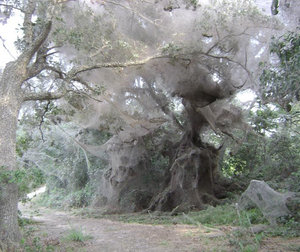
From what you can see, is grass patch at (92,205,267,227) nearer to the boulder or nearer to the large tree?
the boulder

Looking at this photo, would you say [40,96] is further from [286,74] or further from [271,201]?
[271,201]

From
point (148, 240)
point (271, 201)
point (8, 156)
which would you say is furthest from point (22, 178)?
point (271, 201)

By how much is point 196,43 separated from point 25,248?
6671mm

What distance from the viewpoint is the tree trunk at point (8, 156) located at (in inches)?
179

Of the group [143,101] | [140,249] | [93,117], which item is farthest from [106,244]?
[143,101]

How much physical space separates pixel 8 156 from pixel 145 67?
5.49 metres

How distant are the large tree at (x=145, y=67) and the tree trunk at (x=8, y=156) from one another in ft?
0.05

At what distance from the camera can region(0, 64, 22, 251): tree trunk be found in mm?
4555

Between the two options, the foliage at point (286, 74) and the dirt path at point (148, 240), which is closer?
the foliage at point (286, 74)

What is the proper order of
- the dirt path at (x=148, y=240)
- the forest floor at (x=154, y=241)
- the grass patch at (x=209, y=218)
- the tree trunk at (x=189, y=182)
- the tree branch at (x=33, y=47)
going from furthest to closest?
the tree trunk at (x=189, y=182) < the grass patch at (x=209, y=218) < the tree branch at (x=33, y=47) < the dirt path at (x=148, y=240) < the forest floor at (x=154, y=241)

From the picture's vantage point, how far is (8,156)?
15.8 feet

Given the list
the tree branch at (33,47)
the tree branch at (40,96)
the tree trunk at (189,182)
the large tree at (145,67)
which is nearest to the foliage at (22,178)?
the large tree at (145,67)

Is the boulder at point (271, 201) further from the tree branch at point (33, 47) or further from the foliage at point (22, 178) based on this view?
the tree branch at point (33, 47)

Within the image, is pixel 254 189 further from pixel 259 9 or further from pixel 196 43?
pixel 259 9
